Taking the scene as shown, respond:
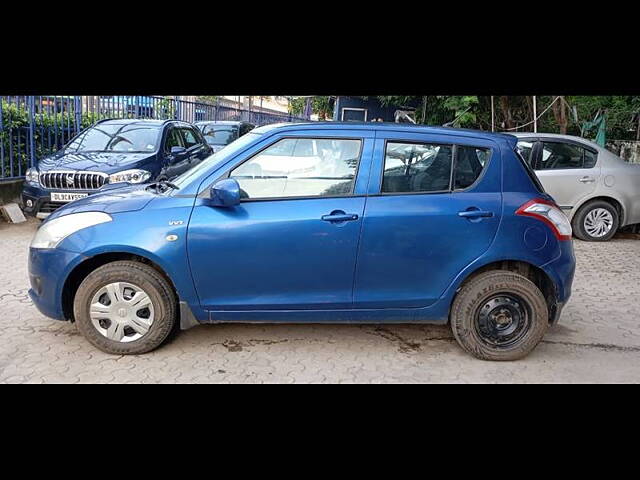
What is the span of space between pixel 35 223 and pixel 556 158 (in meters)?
8.51

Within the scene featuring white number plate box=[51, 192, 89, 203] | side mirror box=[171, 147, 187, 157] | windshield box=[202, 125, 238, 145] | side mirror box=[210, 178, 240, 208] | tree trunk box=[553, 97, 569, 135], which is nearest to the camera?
side mirror box=[210, 178, 240, 208]

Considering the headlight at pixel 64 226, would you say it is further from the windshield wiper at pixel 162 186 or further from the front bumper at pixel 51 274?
the windshield wiper at pixel 162 186

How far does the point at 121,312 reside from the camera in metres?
3.77

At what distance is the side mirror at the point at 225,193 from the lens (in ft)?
11.8

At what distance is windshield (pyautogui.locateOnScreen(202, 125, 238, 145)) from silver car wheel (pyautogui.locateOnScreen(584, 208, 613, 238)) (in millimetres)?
8947

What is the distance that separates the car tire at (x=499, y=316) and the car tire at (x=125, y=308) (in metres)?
2.22

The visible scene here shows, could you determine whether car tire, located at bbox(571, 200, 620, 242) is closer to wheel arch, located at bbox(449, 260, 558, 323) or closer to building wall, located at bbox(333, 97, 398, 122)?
wheel arch, located at bbox(449, 260, 558, 323)

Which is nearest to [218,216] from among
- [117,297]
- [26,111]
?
[117,297]

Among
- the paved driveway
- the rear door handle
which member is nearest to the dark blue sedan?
the paved driveway

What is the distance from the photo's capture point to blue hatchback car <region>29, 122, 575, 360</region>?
3.68 metres

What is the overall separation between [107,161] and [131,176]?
1.84 ft

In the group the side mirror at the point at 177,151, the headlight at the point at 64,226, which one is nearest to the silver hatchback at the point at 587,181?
the side mirror at the point at 177,151

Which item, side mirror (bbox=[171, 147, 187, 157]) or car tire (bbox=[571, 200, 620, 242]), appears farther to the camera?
side mirror (bbox=[171, 147, 187, 157])
